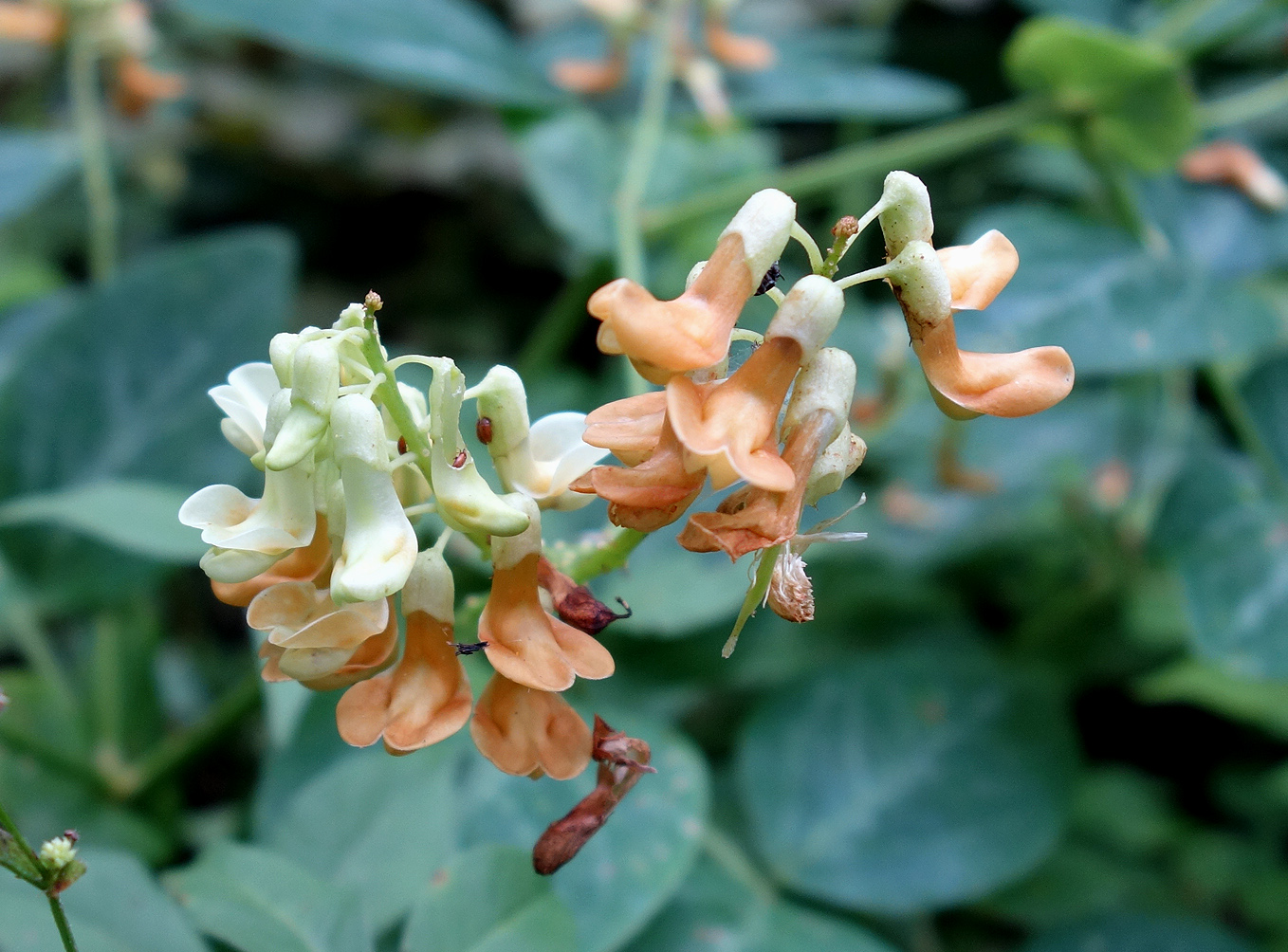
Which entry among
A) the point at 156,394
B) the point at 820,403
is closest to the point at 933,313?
the point at 820,403

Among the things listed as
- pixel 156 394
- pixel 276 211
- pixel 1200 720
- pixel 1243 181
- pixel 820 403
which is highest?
pixel 820 403

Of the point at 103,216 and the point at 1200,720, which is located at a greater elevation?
the point at 103,216

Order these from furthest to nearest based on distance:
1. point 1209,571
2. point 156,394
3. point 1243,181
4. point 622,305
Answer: point 1243,181
point 156,394
point 1209,571
point 622,305

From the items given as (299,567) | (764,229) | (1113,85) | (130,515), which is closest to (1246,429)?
(1113,85)

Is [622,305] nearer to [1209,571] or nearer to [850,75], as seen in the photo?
[1209,571]

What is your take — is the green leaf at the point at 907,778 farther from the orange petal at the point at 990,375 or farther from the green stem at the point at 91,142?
the green stem at the point at 91,142

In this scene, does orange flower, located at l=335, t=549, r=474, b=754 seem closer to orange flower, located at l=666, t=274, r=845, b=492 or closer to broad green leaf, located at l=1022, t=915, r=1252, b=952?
orange flower, located at l=666, t=274, r=845, b=492

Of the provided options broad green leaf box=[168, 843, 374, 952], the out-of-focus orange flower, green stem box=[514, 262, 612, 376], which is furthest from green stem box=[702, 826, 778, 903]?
the out-of-focus orange flower
